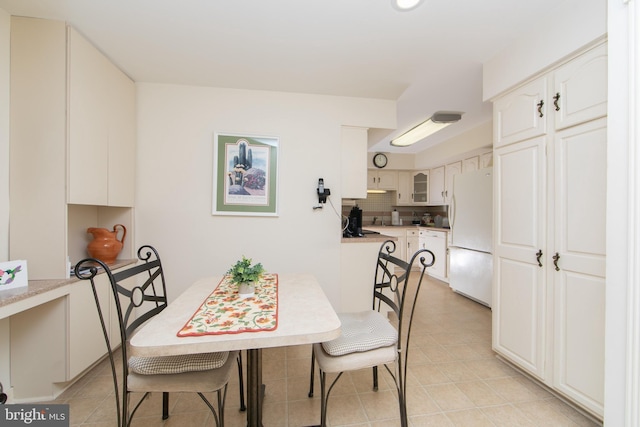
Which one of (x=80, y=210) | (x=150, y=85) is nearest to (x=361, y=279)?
(x=80, y=210)

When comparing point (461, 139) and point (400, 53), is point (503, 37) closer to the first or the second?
point (400, 53)

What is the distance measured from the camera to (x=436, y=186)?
5.17 m

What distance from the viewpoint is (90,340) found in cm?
186

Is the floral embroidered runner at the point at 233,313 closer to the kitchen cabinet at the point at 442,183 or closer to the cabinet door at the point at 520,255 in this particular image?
the cabinet door at the point at 520,255

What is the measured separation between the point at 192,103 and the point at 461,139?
384 centimetres

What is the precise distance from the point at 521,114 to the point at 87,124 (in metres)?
3.09

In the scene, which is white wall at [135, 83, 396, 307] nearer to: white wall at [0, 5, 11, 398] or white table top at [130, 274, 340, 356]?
white wall at [0, 5, 11, 398]

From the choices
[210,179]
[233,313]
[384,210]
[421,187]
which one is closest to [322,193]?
[210,179]

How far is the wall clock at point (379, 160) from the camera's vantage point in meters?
5.42

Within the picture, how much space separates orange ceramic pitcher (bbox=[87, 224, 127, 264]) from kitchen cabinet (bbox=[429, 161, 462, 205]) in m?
4.80

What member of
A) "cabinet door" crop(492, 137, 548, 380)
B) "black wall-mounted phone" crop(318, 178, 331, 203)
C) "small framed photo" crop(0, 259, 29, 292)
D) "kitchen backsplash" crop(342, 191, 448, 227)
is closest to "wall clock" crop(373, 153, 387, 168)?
"kitchen backsplash" crop(342, 191, 448, 227)

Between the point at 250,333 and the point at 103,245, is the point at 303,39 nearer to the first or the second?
the point at 250,333

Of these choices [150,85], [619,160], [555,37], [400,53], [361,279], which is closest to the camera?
[619,160]

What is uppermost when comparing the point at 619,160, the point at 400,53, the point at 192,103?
the point at 400,53
